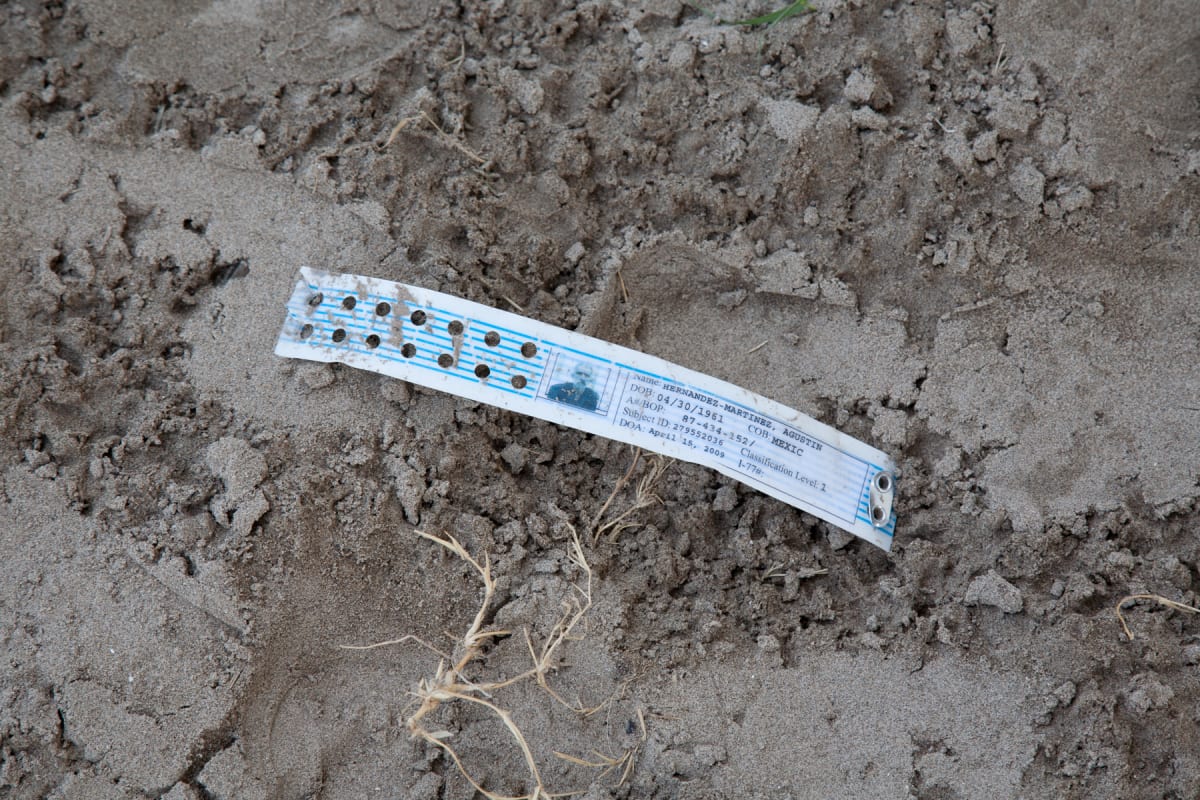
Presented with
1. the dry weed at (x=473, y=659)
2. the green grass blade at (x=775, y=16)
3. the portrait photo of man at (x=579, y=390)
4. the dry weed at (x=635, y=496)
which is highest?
the green grass blade at (x=775, y=16)

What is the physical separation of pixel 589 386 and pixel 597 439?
110mm

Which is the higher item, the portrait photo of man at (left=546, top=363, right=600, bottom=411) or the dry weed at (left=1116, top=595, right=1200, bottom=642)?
the dry weed at (left=1116, top=595, right=1200, bottom=642)

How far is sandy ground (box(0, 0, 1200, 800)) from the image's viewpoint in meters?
1.47

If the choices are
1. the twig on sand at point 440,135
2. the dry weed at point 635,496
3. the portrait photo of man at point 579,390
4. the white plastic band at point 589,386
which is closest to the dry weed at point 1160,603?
the white plastic band at point 589,386

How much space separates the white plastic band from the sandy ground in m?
0.05

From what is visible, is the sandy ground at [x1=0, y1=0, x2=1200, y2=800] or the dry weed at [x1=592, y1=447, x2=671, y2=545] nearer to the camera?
the sandy ground at [x1=0, y1=0, x2=1200, y2=800]

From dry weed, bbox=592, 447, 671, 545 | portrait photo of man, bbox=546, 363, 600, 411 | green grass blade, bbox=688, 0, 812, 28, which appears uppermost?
green grass blade, bbox=688, 0, 812, 28

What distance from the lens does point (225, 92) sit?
1771 millimetres

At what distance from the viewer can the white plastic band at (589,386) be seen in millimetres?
1589

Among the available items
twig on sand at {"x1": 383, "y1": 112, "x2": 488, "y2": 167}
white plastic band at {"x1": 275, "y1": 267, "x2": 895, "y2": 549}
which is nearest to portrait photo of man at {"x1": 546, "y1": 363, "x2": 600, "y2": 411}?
white plastic band at {"x1": 275, "y1": 267, "x2": 895, "y2": 549}

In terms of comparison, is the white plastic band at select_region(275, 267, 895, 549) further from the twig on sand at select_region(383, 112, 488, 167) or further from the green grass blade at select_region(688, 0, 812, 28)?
Result: the green grass blade at select_region(688, 0, 812, 28)

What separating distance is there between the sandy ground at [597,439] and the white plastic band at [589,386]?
50 mm

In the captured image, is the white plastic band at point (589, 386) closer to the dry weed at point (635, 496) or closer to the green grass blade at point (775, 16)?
the dry weed at point (635, 496)

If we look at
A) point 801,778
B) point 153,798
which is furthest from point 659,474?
point 153,798
